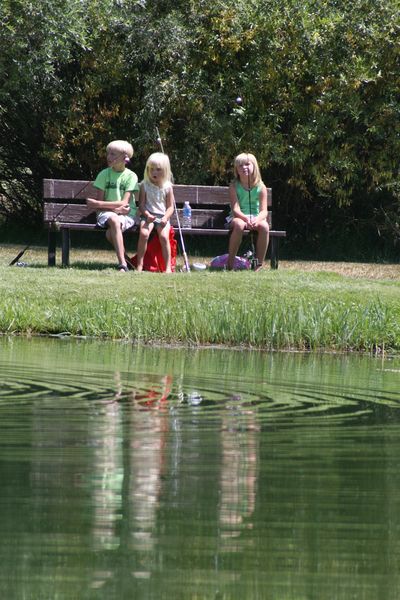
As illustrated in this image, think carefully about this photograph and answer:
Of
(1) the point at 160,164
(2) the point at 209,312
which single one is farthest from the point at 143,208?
(2) the point at 209,312

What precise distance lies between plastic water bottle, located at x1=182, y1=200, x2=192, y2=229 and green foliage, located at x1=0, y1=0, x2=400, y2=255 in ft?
10.3

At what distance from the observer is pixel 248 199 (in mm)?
16719

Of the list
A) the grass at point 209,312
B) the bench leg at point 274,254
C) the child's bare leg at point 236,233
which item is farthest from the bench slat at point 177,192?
the grass at point 209,312

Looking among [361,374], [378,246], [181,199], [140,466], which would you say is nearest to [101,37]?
[181,199]

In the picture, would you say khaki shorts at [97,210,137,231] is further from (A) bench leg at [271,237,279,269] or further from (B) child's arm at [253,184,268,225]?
(A) bench leg at [271,237,279,269]

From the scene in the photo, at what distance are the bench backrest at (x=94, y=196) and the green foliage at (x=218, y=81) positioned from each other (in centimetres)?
236

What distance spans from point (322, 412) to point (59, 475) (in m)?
2.56

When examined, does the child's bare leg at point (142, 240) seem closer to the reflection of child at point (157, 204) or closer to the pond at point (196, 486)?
the reflection of child at point (157, 204)

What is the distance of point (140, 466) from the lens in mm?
5742

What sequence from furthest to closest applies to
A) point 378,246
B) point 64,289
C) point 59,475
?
point 378,246 < point 64,289 < point 59,475

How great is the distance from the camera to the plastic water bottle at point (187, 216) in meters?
17.7

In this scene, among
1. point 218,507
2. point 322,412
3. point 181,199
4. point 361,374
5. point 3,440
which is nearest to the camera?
point 218,507

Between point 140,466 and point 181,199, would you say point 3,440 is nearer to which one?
point 140,466

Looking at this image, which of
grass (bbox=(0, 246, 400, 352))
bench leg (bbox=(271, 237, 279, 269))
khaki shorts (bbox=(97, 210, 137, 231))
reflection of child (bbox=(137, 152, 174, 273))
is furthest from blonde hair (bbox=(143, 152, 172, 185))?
grass (bbox=(0, 246, 400, 352))
